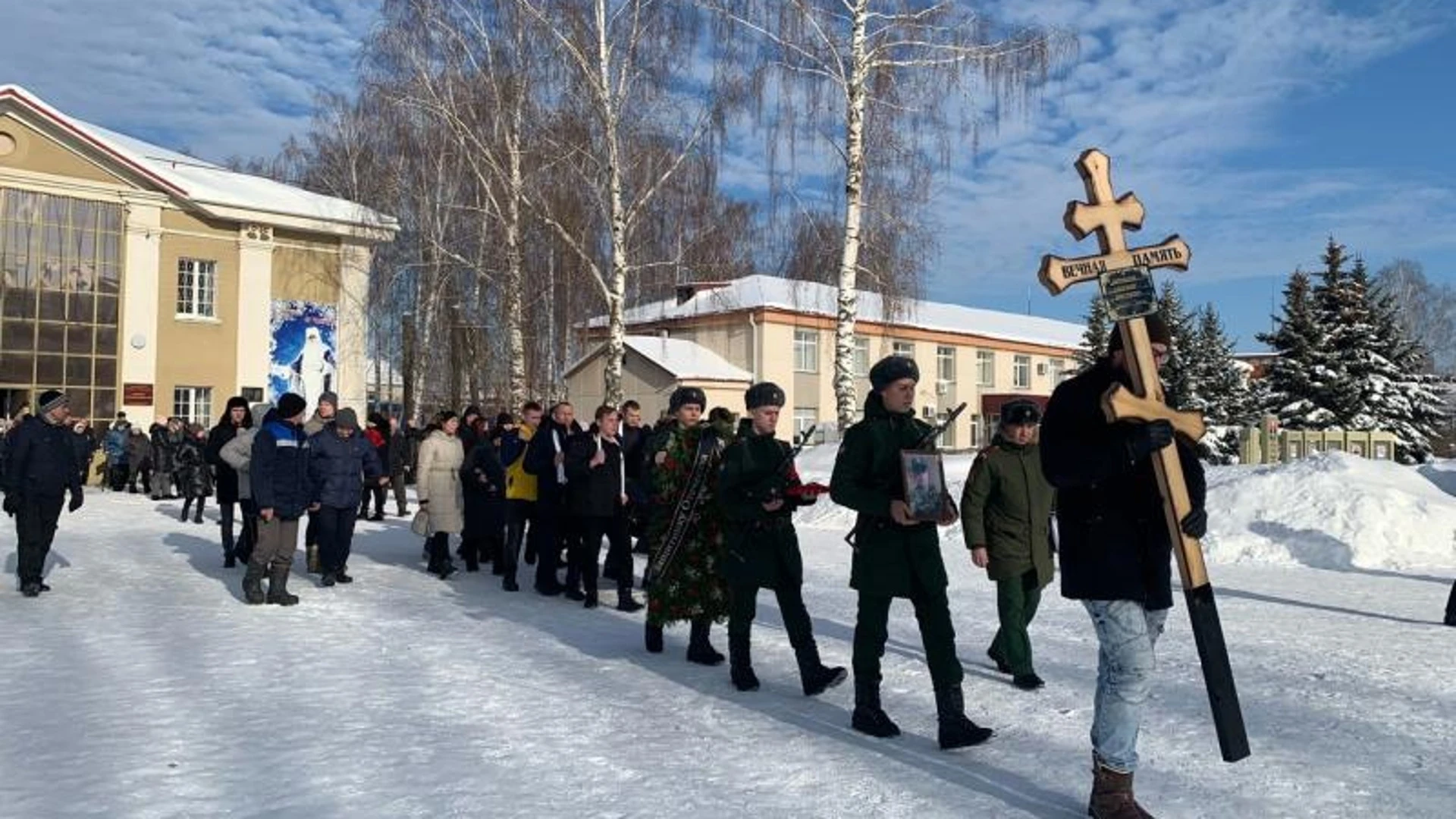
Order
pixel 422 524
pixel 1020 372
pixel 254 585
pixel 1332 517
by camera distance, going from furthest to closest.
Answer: pixel 1020 372 < pixel 1332 517 < pixel 422 524 < pixel 254 585

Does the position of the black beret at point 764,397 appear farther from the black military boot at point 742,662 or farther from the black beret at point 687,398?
the black beret at point 687,398

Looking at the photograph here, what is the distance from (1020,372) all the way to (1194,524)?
53.2 m

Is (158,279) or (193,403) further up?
(158,279)

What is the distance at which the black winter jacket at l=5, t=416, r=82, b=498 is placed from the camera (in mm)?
9531

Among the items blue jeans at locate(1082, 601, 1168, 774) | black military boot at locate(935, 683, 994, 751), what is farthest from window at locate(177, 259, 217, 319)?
blue jeans at locate(1082, 601, 1168, 774)

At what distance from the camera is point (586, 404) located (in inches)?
1773

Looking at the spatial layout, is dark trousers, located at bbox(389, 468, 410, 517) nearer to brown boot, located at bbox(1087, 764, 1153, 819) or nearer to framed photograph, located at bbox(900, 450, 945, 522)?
framed photograph, located at bbox(900, 450, 945, 522)

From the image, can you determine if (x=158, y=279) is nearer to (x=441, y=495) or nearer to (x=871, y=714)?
(x=441, y=495)

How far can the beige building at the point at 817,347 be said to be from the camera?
43.2m

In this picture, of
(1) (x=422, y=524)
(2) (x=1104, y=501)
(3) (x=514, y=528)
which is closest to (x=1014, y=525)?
(2) (x=1104, y=501)

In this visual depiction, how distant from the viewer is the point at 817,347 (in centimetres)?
4588

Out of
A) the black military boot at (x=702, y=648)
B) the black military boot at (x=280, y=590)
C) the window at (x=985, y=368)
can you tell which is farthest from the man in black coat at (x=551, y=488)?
the window at (x=985, y=368)

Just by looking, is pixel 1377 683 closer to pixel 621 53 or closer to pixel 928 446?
pixel 928 446

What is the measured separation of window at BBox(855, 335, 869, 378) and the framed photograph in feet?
135
